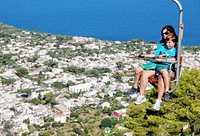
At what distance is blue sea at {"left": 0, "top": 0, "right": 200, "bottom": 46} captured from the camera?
69875mm

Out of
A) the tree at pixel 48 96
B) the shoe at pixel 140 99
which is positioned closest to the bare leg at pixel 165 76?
the shoe at pixel 140 99

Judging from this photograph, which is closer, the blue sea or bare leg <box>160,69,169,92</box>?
bare leg <box>160,69,169,92</box>

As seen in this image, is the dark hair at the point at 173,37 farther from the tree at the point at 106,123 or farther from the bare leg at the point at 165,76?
the tree at the point at 106,123

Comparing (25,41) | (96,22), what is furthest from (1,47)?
(96,22)

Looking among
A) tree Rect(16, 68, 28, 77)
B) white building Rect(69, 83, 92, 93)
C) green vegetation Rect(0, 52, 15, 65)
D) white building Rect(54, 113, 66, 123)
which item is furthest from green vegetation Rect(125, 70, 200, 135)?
green vegetation Rect(0, 52, 15, 65)

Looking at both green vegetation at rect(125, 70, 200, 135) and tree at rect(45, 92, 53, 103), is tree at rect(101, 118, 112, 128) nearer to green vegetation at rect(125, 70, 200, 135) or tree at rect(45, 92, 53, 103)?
tree at rect(45, 92, 53, 103)

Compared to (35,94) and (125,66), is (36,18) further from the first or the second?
(35,94)

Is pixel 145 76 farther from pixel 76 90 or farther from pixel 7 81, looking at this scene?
pixel 7 81

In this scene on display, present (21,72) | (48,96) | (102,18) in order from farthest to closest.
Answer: (102,18)
(21,72)
(48,96)

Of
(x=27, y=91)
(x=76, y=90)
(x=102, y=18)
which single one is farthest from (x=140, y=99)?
(x=102, y=18)

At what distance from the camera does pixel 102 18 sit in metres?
90.1

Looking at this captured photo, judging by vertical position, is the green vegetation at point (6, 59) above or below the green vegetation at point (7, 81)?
above

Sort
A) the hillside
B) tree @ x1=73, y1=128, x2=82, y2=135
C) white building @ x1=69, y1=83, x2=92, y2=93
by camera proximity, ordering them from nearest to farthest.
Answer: the hillside
tree @ x1=73, y1=128, x2=82, y2=135
white building @ x1=69, y1=83, x2=92, y2=93

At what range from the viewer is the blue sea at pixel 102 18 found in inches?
2751
